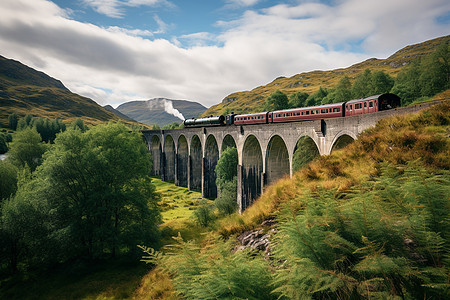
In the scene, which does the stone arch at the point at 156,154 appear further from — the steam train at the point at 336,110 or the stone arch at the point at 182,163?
the steam train at the point at 336,110

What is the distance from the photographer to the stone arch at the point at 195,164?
49.8 m

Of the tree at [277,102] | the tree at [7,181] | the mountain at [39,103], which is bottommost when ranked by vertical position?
the tree at [7,181]

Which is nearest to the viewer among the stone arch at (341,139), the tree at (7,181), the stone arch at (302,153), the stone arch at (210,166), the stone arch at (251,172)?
the stone arch at (341,139)

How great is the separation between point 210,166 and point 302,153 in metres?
23.9

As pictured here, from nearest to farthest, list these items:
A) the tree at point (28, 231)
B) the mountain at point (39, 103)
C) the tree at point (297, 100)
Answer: the tree at point (28, 231) < the tree at point (297, 100) < the mountain at point (39, 103)

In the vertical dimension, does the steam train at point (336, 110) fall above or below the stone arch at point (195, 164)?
above

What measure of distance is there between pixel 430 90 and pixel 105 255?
6749cm

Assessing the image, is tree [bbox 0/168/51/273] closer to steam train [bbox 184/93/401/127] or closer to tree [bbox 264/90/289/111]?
steam train [bbox 184/93/401/127]

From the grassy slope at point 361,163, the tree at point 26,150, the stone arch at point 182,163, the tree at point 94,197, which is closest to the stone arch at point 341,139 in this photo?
the grassy slope at point 361,163

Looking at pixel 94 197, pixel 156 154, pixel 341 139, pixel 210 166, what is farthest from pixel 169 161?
pixel 341 139

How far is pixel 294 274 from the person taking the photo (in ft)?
13.1

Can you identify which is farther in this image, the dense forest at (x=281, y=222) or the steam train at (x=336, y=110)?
the steam train at (x=336, y=110)

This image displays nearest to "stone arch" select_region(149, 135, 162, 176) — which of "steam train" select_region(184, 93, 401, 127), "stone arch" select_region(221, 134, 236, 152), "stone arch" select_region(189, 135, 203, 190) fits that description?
"stone arch" select_region(189, 135, 203, 190)

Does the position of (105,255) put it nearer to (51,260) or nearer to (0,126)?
(51,260)
